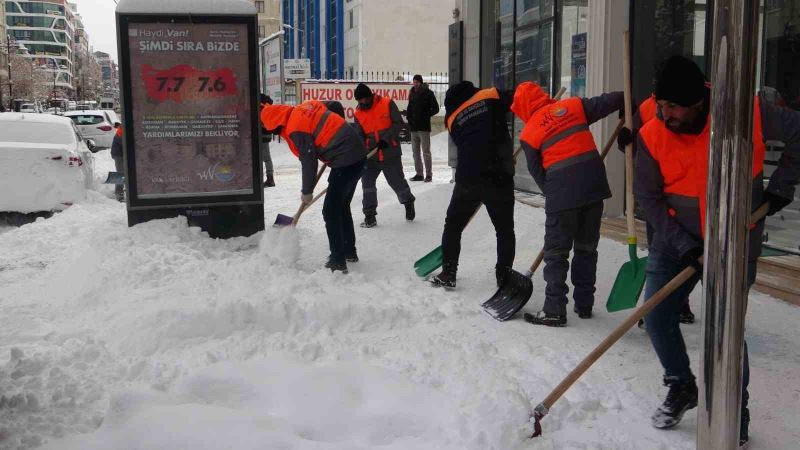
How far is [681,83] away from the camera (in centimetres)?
321

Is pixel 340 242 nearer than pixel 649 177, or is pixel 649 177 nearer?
pixel 649 177

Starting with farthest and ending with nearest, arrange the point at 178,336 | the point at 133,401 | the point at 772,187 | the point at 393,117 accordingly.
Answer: the point at 393,117, the point at 178,336, the point at 133,401, the point at 772,187

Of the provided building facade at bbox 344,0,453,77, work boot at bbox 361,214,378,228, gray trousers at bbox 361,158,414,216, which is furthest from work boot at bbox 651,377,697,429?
building facade at bbox 344,0,453,77

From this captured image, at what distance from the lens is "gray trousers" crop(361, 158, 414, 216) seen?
380 inches

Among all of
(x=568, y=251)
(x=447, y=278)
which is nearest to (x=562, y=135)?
(x=568, y=251)

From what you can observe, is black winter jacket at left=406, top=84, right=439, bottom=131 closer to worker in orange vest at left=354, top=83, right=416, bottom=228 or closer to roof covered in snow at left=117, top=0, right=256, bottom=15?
worker in orange vest at left=354, top=83, right=416, bottom=228

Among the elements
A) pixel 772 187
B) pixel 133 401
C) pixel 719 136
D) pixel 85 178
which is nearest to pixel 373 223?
pixel 85 178

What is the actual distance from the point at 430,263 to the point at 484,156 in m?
1.21

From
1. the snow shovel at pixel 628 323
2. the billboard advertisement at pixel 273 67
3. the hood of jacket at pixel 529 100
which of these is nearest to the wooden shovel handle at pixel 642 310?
the snow shovel at pixel 628 323

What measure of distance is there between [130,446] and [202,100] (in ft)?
16.8

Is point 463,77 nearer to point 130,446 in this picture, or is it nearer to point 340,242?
point 340,242

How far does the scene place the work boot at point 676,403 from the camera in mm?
3617

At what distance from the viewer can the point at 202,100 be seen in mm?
8008

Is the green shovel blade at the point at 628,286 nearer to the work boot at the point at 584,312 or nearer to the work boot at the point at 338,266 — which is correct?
the work boot at the point at 584,312
